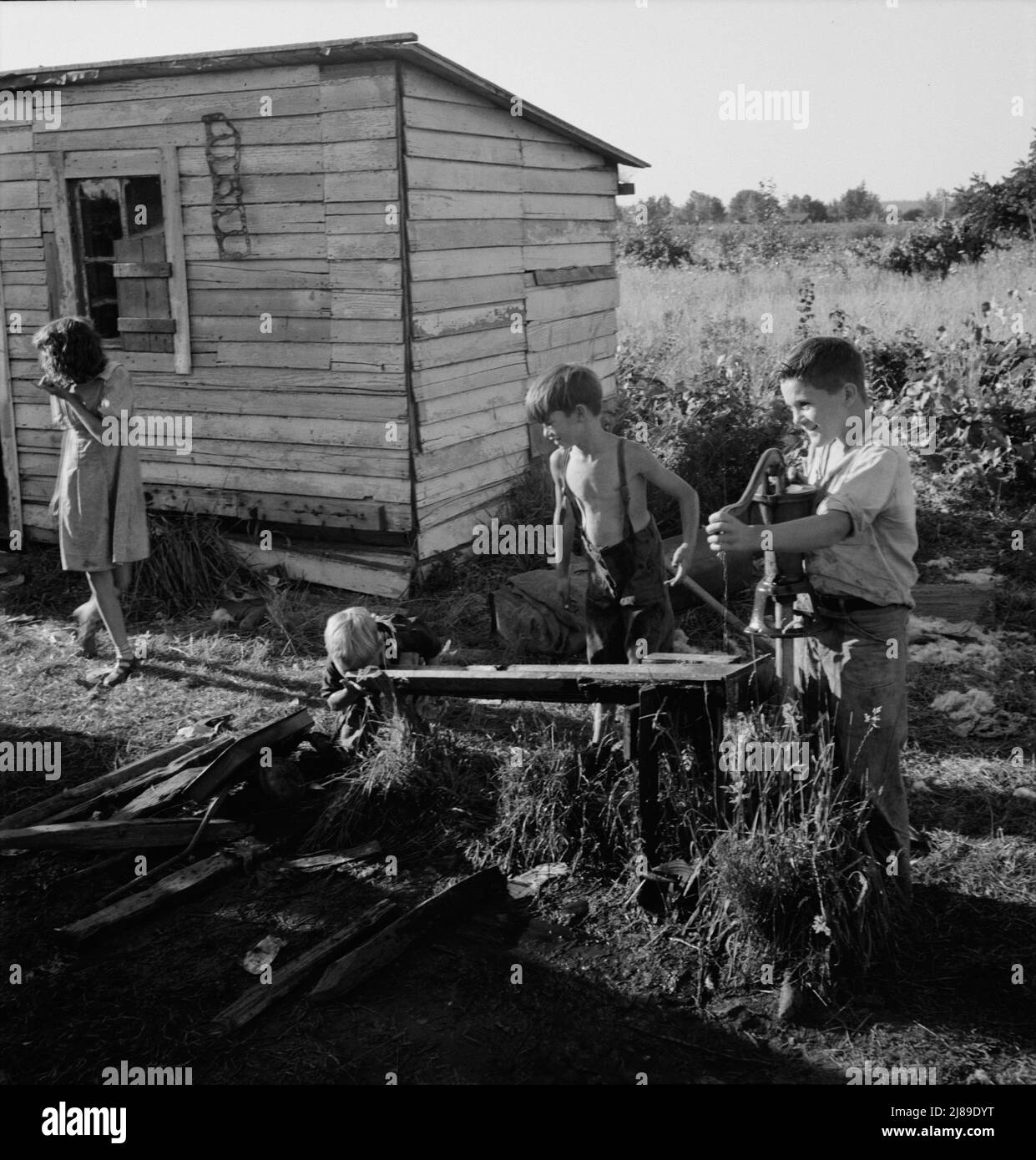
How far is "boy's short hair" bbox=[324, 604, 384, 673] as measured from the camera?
491 cm

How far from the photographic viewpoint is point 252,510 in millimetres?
8453

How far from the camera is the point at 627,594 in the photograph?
4719 mm

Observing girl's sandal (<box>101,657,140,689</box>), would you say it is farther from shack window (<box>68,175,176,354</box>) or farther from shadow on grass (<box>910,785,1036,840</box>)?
shadow on grass (<box>910,785,1036,840</box>)

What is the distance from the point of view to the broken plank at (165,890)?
386 cm

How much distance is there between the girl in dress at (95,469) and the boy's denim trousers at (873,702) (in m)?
4.36

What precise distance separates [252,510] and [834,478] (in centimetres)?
579

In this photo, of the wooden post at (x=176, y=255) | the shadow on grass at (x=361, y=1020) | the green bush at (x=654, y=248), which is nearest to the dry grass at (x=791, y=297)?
the green bush at (x=654, y=248)

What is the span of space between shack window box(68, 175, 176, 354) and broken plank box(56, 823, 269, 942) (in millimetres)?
5205

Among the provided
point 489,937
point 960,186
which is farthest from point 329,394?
point 960,186

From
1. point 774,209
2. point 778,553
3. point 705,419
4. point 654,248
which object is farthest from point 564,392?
→ point 774,209

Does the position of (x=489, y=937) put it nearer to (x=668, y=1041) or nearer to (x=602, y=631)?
(x=668, y=1041)

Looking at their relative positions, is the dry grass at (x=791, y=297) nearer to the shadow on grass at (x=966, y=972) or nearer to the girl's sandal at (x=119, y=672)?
the girl's sandal at (x=119, y=672)

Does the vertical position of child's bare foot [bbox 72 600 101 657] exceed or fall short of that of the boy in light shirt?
it falls short

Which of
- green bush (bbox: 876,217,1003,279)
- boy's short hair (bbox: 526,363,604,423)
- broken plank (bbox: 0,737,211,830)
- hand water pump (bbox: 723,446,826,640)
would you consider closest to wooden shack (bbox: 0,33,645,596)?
broken plank (bbox: 0,737,211,830)
